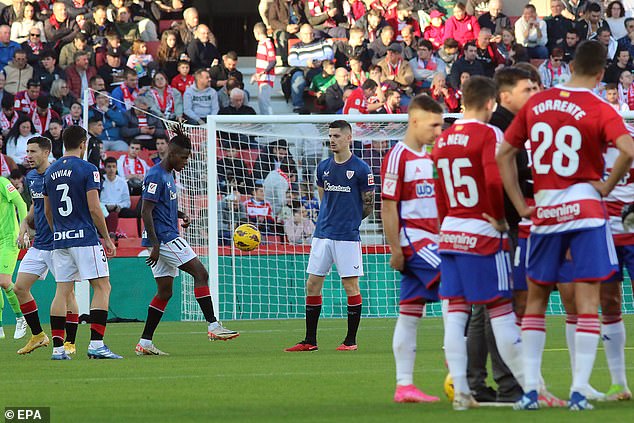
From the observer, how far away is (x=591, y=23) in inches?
1020

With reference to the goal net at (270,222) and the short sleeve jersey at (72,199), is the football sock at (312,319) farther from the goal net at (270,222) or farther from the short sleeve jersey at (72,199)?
the goal net at (270,222)

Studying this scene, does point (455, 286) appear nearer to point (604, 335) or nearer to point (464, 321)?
point (464, 321)

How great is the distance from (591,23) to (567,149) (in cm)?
1966

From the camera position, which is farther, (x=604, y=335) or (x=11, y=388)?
(x=11, y=388)

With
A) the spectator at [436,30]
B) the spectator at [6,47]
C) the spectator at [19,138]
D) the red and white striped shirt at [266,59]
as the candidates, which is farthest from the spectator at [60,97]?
the spectator at [436,30]

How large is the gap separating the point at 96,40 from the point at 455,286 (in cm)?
1770

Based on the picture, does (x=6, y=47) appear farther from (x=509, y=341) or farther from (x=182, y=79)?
(x=509, y=341)

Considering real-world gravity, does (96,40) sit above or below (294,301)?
above

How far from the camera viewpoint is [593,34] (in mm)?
25703

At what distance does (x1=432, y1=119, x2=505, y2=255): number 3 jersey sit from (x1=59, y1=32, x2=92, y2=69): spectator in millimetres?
16716

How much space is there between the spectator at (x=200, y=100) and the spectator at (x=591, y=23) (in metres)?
8.35

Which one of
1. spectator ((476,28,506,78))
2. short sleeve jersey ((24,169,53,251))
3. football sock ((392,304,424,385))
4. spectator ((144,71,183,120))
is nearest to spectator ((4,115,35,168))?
spectator ((144,71,183,120))

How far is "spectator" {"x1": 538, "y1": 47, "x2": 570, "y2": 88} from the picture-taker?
24.5 meters

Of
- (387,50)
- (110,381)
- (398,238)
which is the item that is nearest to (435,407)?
(398,238)
